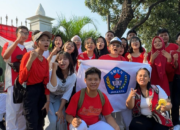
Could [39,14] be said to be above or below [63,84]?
above

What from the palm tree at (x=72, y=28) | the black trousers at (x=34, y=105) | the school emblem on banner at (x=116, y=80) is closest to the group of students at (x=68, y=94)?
the black trousers at (x=34, y=105)

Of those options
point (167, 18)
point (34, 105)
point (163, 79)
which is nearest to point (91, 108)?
point (34, 105)

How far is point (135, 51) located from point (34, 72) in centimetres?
229

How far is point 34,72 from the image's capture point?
283 centimetres

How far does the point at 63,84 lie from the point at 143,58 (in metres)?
1.84

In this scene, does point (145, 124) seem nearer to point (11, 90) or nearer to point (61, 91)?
point (61, 91)

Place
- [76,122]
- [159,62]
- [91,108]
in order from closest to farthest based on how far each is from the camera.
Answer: [76,122] → [91,108] → [159,62]

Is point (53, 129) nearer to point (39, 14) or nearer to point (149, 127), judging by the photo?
point (149, 127)

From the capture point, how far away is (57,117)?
312 centimetres

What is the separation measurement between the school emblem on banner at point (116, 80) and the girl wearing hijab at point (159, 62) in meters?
0.63

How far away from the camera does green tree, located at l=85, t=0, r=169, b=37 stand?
384 inches

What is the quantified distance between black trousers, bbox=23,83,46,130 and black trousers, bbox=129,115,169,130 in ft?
5.03

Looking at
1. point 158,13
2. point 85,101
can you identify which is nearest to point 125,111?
point 85,101

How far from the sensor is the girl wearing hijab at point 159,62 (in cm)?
375
